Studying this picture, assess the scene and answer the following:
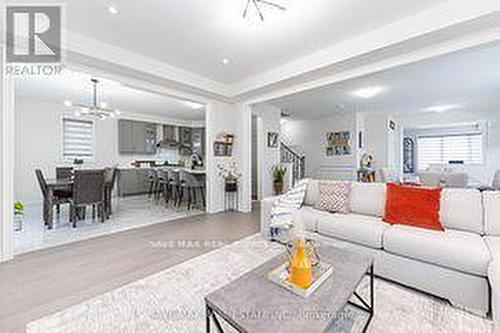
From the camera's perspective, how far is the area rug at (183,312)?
1738 millimetres

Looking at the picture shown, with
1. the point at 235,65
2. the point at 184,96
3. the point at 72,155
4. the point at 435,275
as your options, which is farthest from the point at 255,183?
the point at 435,275

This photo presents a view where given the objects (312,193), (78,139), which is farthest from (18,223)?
(312,193)

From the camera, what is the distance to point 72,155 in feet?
22.9

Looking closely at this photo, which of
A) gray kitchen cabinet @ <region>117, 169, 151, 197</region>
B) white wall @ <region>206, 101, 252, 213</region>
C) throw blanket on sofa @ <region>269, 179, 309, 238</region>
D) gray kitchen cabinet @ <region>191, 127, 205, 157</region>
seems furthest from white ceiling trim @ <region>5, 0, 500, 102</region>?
gray kitchen cabinet @ <region>191, 127, 205, 157</region>

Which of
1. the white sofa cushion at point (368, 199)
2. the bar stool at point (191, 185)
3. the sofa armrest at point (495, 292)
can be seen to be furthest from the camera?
the bar stool at point (191, 185)

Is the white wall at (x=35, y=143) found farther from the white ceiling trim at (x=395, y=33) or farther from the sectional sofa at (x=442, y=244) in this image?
the sectional sofa at (x=442, y=244)

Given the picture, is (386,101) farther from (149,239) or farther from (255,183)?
(149,239)

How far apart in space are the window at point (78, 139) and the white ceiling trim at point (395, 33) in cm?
601

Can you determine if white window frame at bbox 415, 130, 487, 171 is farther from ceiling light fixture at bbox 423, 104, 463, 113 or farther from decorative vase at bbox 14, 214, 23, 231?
decorative vase at bbox 14, 214, 23, 231

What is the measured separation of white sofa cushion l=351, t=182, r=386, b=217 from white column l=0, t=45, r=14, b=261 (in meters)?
4.32

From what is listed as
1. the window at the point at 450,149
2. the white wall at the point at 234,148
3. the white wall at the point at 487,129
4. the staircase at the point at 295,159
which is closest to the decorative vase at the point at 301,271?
the white wall at the point at 234,148

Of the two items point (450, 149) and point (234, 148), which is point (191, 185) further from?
point (450, 149)

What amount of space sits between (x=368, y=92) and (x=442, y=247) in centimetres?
434

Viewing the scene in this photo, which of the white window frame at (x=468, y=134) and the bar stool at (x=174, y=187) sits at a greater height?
the white window frame at (x=468, y=134)
